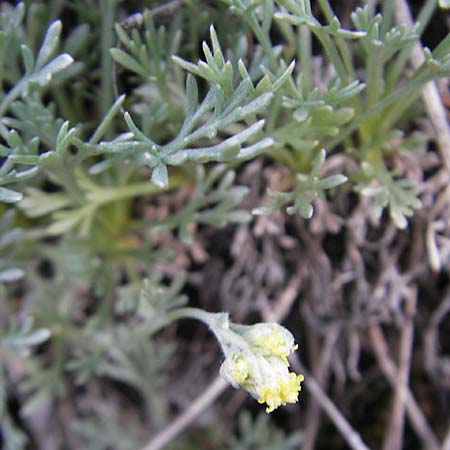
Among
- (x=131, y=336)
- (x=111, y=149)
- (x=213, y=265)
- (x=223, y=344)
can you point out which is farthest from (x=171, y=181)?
(x=223, y=344)

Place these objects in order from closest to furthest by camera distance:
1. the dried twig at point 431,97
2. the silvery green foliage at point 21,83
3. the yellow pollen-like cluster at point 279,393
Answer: the yellow pollen-like cluster at point 279,393 < the silvery green foliage at point 21,83 < the dried twig at point 431,97

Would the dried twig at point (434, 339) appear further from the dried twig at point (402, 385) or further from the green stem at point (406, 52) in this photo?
the green stem at point (406, 52)

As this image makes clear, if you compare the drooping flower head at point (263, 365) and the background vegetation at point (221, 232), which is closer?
the drooping flower head at point (263, 365)

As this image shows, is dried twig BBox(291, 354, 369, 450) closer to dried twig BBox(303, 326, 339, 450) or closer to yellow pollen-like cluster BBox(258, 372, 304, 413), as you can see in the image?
dried twig BBox(303, 326, 339, 450)

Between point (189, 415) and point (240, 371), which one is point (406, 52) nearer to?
point (240, 371)

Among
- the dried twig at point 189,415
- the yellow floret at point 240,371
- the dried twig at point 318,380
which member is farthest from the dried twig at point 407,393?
the yellow floret at point 240,371

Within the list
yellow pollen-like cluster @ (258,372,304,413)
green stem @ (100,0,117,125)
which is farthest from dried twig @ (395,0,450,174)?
yellow pollen-like cluster @ (258,372,304,413)

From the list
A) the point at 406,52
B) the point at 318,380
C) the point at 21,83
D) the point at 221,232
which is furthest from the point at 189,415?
the point at 406,52

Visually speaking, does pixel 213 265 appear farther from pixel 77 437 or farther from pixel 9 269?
pixel 77 437

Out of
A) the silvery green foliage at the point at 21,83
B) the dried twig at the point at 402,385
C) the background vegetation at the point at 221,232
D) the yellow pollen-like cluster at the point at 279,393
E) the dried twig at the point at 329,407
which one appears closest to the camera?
the yellow pollen-like cluster at the point at 279,393
